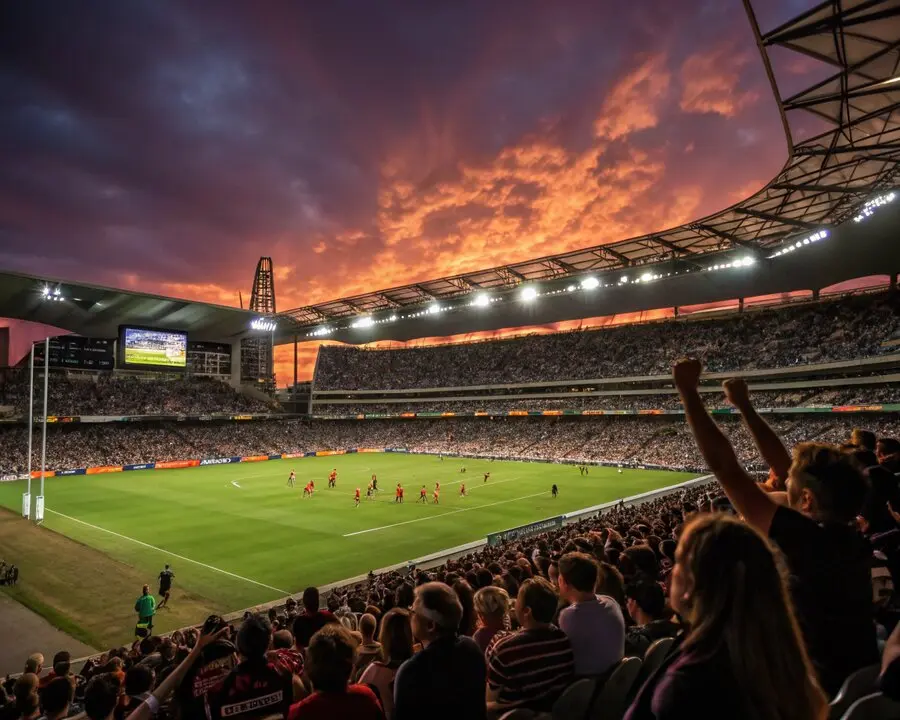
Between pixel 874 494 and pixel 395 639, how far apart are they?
168 inches

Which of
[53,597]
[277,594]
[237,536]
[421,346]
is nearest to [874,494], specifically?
[277,594]

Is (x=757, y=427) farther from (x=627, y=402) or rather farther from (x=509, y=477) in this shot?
(x=627, y=402)

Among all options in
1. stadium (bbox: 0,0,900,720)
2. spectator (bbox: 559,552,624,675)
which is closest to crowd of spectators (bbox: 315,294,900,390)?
stadium (bbox: 0,0,900,720)

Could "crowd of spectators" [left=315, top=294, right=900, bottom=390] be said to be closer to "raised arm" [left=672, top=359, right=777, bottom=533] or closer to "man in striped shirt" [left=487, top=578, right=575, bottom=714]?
"man in striped shirt" [left=487, top=578, right=575, bottom=714]

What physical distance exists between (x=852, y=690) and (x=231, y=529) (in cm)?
3141

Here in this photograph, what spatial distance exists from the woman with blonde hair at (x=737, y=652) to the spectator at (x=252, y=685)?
2828 mm

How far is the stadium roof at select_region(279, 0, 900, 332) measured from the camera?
56.3ft

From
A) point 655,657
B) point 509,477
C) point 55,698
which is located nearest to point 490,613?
point 655,657

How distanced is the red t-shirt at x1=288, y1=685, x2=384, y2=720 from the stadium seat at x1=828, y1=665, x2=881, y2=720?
7.96 feet

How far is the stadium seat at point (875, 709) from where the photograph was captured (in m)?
2.44

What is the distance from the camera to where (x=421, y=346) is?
318 feet

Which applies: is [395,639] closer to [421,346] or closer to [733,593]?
[733,593]

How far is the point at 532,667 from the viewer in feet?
12.5

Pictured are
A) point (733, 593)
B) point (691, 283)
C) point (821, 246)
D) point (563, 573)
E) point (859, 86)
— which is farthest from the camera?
point (691, 283)
